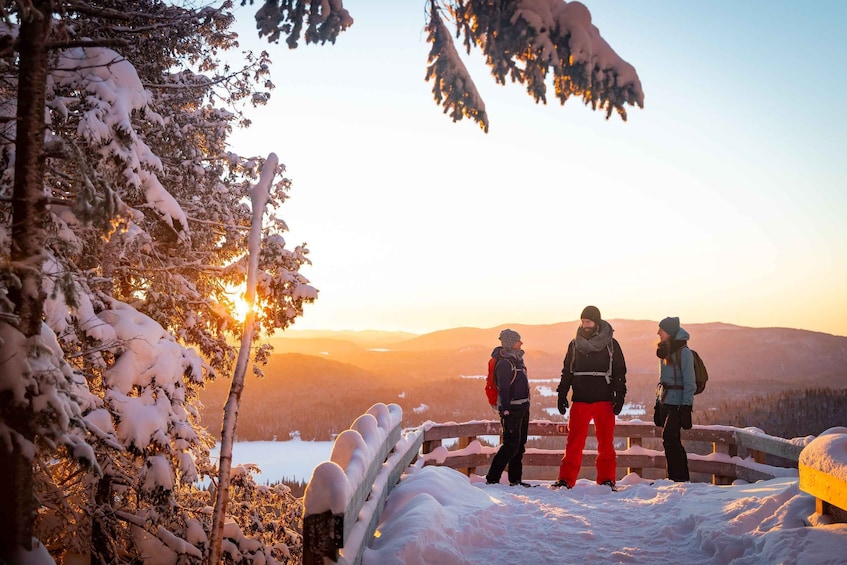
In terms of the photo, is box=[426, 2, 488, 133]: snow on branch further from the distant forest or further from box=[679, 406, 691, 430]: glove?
the distant forest

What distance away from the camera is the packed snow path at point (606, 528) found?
162 inches

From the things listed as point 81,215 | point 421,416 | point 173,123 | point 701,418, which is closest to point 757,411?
point 701,418

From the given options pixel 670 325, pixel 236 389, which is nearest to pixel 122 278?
pixel 236 389

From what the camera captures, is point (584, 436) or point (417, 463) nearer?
point (584, 436)

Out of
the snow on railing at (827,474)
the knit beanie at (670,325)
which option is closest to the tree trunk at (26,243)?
the snow on railing at (827,474)

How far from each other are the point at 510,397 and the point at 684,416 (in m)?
2.45

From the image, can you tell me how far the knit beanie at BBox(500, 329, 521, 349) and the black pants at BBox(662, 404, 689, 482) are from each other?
2.36m

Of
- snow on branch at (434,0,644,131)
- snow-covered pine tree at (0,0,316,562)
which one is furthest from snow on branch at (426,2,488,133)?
snow-covered pine tree at (0,0,316,562)

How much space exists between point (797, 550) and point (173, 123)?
30.7ft

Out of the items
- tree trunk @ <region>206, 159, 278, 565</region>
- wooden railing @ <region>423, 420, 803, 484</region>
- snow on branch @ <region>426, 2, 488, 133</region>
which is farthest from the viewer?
wooden railing @ <region>423, 420, 803, 484</region>

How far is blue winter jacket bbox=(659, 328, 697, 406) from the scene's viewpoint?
24.9ft

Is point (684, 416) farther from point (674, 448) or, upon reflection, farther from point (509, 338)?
point (509, 338)

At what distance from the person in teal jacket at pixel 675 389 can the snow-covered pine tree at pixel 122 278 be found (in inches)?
217

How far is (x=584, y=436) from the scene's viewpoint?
766cm
